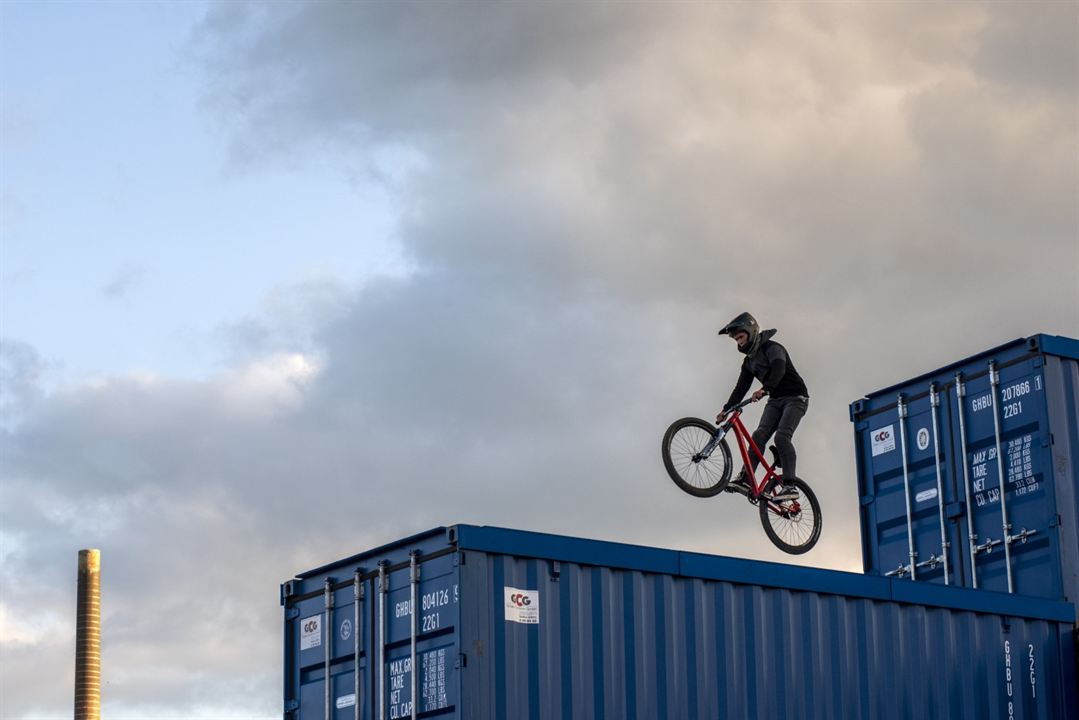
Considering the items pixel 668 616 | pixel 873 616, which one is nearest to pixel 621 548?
pixel 668 616

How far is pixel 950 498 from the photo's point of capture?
16500 mm

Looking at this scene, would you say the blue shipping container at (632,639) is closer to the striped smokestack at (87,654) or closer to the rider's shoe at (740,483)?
the rider's shoe at (740,483)

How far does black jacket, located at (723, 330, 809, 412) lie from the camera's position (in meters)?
15.7

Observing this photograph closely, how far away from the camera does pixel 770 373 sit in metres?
15.7

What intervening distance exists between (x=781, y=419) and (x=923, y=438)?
180 centimetres

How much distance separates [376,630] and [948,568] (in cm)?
646

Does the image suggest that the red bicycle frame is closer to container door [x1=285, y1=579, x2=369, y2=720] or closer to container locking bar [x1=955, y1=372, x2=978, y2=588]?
container locking bar [x1=955, y1=372, x2=978, y2=588]

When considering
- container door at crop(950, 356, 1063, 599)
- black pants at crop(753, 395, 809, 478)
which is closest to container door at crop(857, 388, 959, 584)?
container door at crop(950, 356, 1063, 599)

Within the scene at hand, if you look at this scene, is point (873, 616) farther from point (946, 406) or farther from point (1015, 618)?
point (946, 406)

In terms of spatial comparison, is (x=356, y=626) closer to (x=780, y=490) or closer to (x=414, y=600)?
(x=414, y=600)

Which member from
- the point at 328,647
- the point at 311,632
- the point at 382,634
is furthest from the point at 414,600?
the point at 311,632

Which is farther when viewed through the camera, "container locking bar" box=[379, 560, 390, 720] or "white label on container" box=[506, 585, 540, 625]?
"container locking bar" box=[379, 560, 390, 720]

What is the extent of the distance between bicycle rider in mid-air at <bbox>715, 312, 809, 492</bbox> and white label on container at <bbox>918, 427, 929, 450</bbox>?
145cm

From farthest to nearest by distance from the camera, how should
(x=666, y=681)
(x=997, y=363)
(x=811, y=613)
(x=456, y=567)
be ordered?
1. (x=997, y=363)
2. (x=811, y=613)
3. (x=666, y=681)
4. (x=456, y=567)
